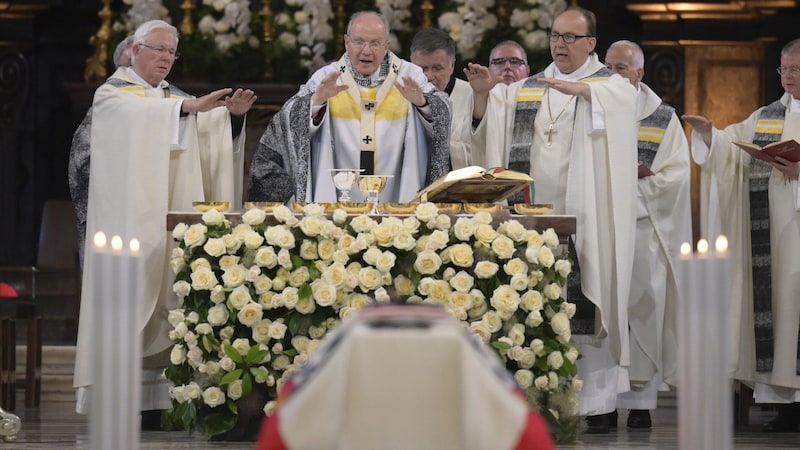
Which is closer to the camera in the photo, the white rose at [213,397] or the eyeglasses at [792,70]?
the white rose at [213,397]

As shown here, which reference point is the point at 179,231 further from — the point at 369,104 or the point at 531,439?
the point at 531,439

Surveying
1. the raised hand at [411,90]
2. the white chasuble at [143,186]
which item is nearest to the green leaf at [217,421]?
the white chasuble at [143,186]

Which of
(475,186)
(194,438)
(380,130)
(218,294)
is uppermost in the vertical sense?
(380,130)

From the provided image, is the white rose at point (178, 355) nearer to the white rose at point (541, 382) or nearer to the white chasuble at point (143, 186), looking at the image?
the white chasuble at point (143, 186)

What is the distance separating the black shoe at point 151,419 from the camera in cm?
707

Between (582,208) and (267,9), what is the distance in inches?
152

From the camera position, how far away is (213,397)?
602cm

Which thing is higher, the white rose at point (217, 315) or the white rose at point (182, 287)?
the white rose at point (182, 287)

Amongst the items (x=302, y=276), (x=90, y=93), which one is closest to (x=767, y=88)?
(x=90, y=93)

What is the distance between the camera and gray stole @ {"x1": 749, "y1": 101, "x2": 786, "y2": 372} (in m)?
7.88

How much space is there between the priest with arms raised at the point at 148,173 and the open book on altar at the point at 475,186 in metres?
1.18

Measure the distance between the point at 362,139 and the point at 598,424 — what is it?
186 centimetres

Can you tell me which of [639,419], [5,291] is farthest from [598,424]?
[5,291]

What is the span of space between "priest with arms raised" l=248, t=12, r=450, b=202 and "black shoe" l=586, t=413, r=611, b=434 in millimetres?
1428
